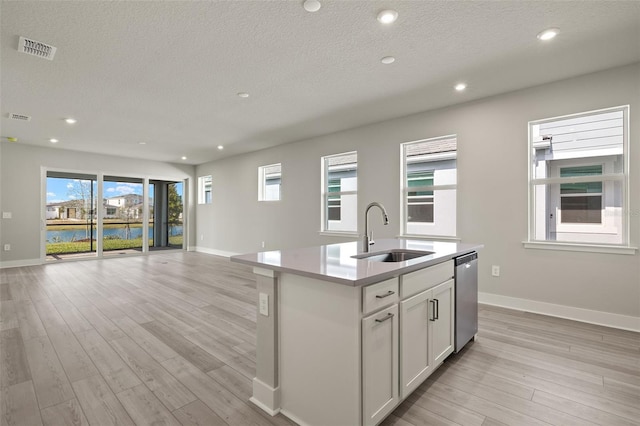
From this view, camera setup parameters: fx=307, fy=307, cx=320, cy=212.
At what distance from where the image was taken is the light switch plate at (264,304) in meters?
1.82

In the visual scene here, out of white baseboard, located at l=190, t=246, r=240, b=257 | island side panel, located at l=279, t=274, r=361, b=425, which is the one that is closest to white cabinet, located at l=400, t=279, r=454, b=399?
island side panel, located at l=279, t=274, r=361, b=425

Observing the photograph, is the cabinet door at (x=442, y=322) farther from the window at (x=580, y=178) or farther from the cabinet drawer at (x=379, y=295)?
the window at (x=580, y=178)

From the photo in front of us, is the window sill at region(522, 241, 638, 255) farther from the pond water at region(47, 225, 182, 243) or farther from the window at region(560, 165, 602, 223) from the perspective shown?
the pond water at region(47, 225, 182, 243)

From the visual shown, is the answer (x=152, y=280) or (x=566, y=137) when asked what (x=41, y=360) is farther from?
(x=566, y=137)

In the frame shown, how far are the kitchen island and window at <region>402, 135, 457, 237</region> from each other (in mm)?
2414

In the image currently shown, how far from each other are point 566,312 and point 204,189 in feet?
28.5

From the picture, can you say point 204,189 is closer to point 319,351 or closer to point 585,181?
point 319,351

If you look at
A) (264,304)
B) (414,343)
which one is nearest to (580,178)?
(414,343)

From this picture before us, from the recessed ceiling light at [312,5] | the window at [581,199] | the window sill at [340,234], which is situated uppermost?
the recessed ceiling light at [312,5]

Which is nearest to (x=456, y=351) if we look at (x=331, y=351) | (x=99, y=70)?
(x=331, y=351)

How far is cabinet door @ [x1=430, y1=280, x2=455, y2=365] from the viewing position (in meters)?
2.08

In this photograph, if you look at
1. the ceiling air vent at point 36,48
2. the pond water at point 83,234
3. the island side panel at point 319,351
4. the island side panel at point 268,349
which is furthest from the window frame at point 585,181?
the pond water at point 83,234

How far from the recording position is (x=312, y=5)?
6.98 feet

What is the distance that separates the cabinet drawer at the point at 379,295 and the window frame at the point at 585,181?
109 inches
